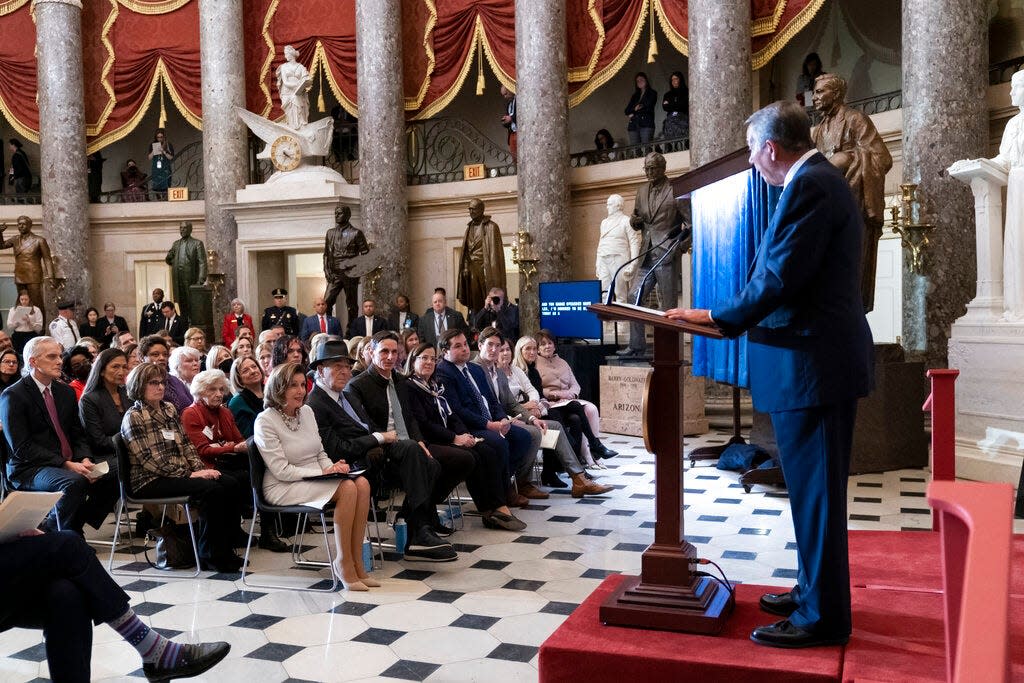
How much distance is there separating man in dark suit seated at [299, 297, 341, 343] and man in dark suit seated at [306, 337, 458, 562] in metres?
6.63

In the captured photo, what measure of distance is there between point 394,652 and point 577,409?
432 cm

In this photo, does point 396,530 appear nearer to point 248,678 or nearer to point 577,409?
point 248,678

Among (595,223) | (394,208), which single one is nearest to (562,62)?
(595,223)

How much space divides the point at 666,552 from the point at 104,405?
3.92 meters

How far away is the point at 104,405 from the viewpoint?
561cm

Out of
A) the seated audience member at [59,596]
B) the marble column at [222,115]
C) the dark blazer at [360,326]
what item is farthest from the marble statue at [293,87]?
the seated audience member at [59,596]

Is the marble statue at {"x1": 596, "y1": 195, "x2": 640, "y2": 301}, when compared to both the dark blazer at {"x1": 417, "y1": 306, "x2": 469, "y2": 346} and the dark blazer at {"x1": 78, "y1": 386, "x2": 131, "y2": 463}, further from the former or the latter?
the dark blazer at {"x1": 78, "y1": 386, "x2": 131, "y2": 463}

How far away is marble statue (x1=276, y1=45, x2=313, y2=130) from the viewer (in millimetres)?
14719

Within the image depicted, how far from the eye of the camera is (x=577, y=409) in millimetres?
7887

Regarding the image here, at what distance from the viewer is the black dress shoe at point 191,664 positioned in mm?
3275

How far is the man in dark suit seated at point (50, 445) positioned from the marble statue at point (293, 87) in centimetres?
1020

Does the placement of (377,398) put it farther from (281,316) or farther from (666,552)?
(281,316)

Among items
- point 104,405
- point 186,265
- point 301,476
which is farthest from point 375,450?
point 186,265

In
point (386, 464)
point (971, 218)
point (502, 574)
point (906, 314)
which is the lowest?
point (502, 574)
